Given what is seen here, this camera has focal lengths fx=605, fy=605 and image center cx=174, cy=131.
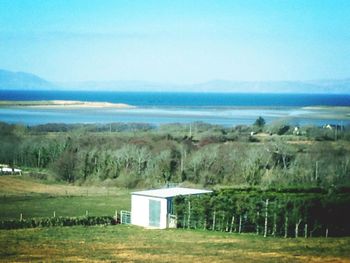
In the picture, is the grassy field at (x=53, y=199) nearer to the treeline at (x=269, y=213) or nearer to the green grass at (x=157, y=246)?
the green grass at (x=157, y=246)

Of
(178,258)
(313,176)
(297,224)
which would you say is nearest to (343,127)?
(313,176)

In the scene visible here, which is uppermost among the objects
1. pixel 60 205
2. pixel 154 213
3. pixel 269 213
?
pixel 269 213

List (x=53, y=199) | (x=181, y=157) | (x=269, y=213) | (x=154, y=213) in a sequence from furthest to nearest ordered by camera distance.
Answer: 1. (x=181, y=157)
2. (x=53, y=199)
3. (x=154, y=213)
4. (x=269, y=213)

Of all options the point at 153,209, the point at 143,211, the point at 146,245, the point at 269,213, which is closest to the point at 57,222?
the point at 143,211

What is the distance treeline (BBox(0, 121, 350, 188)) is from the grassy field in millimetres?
2237

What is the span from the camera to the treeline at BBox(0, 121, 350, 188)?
32.6 m

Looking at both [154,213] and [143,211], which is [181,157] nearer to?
[143,211]

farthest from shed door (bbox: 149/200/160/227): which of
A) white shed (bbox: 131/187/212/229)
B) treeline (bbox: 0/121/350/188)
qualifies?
treeline (bbox: 0/121/350/188)

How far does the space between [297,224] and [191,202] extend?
4070 millimetres

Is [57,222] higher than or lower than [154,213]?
lower

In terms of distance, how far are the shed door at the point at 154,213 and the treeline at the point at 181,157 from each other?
32.8 ft

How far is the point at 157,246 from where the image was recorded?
1750 centimetres

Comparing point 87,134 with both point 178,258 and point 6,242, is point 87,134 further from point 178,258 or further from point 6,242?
point 178,258

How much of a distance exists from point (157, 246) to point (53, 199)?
12.6m
